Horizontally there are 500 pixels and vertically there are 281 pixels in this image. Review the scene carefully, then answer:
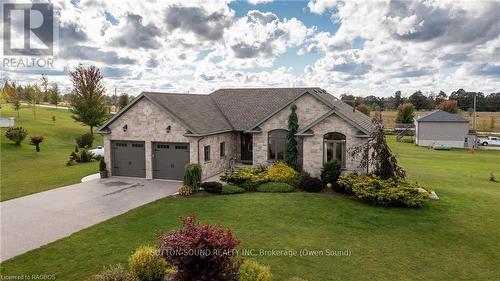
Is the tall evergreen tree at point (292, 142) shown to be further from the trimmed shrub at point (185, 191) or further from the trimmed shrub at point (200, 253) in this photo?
the trimmed shrub at point (200, 253)

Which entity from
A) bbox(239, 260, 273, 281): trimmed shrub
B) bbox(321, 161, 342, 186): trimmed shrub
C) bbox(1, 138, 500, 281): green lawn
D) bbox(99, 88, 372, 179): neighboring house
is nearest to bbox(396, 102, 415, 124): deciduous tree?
bbox(99, 88, 372, 179): neighboring house

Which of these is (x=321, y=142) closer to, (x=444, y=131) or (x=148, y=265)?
(x=148, y=265)

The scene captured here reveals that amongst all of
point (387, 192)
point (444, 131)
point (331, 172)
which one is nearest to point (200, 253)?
point (387, 192)

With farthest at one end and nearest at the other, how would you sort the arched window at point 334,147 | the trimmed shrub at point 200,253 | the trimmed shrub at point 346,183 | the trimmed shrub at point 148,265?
the arched window at point 334,147, the trimmed shrub at point 346,183, the trimmed shrub at point 148,265, the trimmed shrub at point 200,253

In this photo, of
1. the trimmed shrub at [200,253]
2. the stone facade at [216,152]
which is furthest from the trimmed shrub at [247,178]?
the trimmed shrub at [200,253]

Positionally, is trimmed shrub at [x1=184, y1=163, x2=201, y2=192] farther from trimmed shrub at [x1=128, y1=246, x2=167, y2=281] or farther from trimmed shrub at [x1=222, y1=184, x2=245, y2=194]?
trimmed shrub at [x1=128, y1=246, x2=167, y2=281]

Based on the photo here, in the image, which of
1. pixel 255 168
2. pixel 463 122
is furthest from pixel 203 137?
pixel 463 122

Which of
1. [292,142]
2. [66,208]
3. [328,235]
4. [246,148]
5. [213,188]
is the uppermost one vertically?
[292,142]
